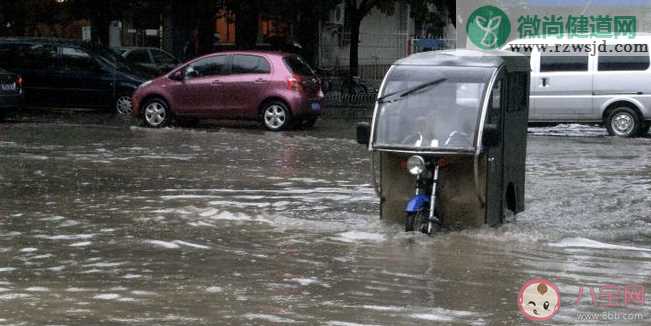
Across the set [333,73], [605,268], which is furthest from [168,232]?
[333,73]

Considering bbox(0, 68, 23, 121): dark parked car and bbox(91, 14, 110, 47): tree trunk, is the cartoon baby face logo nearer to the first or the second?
bbox(0, 68, 23, 121): dark parked car

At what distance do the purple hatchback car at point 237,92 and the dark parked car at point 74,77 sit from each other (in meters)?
2.89

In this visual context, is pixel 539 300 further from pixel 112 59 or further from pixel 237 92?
pixel 112 59

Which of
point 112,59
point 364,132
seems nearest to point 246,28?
point 112,59

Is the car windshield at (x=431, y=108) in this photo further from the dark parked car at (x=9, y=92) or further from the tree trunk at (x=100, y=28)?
the tree trunk at (x=100, y=28)

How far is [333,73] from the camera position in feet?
128

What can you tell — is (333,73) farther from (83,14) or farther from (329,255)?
(329,255)

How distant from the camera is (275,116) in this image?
23.8 meters

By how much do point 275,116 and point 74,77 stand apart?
19.1ft

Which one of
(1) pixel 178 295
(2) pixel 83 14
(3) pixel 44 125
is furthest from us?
(2) pixel 83 14

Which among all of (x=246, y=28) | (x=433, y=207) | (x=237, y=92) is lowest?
(x=433, y=207)

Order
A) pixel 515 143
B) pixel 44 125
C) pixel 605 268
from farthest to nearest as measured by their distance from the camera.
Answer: pixel 44 125, pixel 515 143, pixel 605 268

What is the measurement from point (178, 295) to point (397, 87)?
12.7 feet

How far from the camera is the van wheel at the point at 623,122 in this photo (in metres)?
23.2
